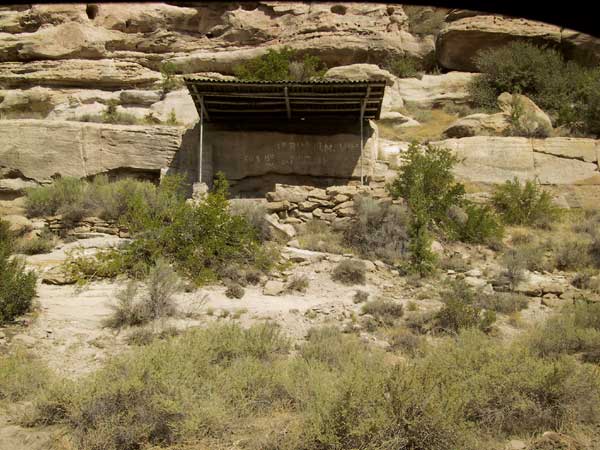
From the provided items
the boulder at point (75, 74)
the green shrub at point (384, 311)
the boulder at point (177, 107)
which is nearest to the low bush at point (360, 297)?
the green shrub at point (384, 311)

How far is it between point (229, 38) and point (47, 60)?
6.70 meters

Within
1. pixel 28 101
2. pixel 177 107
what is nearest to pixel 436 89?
pixel 177 107

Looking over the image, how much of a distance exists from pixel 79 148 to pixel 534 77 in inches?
615

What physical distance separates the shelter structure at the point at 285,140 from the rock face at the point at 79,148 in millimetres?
1147

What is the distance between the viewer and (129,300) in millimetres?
7895

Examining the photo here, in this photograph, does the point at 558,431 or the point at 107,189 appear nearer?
the point at 558,431

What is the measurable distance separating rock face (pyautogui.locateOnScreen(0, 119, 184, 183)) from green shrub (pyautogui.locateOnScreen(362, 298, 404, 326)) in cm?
836

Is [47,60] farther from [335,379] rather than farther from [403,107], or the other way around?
[335,379]

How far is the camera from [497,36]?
23469 mm

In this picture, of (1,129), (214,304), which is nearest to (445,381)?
(214,304)

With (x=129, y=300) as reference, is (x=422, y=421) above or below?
above

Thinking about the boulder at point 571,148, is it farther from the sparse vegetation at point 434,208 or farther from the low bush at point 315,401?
the low bush at point 315,401

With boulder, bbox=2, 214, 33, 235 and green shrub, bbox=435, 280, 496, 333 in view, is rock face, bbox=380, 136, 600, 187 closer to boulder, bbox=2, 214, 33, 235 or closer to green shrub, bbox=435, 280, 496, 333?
green shrub, bbox=435, 280, 496, 333

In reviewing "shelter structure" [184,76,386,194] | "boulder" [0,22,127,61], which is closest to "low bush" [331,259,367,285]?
"shelter structure" [184,76,386,194]
